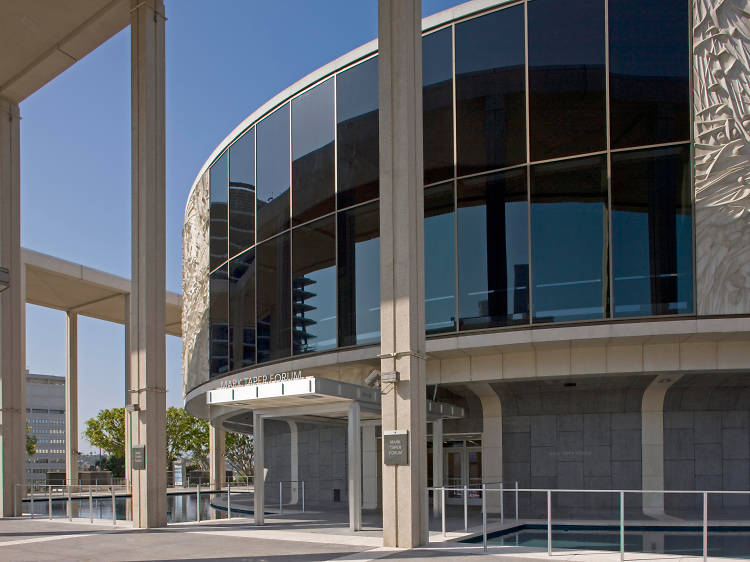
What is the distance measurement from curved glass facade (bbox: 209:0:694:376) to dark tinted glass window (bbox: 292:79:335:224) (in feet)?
0.23

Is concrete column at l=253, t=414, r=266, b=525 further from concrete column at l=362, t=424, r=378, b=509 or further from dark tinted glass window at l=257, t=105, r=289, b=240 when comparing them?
dark tinted glass window at l=257, t=105, r=289, b=240

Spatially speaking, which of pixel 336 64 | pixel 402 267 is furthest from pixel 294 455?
pixel 402 267

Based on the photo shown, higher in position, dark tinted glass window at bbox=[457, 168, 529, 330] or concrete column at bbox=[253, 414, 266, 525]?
dark tinted glass window at bbox=[457, 168, 529, 330]

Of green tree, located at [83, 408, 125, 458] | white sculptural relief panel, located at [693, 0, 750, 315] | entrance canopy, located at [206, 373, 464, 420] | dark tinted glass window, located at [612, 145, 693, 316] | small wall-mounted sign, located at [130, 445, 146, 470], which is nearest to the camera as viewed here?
entrance canopy, located at [206, 373, 464, 420]

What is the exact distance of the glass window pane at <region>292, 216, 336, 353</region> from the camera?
23203 millimetres

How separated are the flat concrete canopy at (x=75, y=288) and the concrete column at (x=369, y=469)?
23.6 m

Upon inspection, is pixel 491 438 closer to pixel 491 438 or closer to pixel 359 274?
pixel 491 438

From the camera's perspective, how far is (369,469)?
84.5 feet

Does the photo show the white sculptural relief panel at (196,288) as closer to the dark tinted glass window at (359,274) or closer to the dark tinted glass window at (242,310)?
the dark tinted glass window at (242,310)

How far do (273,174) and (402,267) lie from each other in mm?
12174

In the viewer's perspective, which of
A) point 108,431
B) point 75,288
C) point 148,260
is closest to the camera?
point 148,260

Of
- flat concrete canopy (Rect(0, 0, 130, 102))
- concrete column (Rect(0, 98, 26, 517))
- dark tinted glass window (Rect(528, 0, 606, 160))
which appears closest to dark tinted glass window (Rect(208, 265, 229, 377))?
concrete column (Rect(0, 98, 26, 517))

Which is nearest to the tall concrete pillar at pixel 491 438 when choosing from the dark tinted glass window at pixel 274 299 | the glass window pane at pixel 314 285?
the glass window pane at pixel 314 285

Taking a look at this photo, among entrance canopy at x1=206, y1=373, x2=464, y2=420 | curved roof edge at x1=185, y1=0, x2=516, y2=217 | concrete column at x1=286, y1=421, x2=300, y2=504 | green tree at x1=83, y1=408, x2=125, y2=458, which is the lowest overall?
green tree at x1=83, y1=408, x2=125, y2=458
